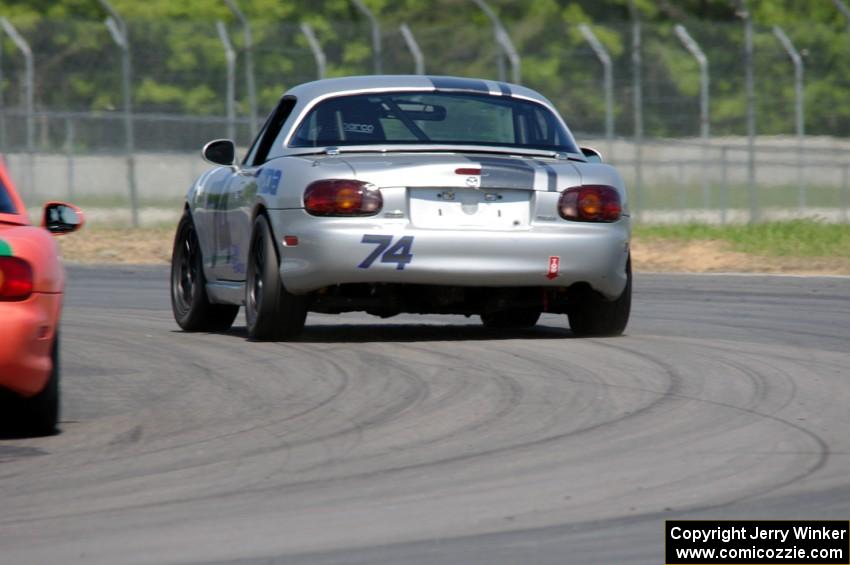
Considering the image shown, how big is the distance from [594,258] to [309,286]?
1453 mm

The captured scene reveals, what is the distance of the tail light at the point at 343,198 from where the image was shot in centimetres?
927

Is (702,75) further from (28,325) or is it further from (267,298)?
(28,325)

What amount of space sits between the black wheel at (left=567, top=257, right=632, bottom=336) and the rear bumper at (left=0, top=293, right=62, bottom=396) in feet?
12.4

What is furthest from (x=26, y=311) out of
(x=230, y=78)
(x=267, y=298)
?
(x=230, y=78)

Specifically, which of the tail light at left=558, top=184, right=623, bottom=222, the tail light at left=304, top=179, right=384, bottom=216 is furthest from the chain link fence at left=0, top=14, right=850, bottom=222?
the tail light at left=304, top=179, right=384, bottom=216

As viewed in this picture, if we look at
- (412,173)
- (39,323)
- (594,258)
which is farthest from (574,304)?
(39,323)

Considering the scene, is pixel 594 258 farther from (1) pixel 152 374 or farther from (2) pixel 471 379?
(1) pixel 152 374

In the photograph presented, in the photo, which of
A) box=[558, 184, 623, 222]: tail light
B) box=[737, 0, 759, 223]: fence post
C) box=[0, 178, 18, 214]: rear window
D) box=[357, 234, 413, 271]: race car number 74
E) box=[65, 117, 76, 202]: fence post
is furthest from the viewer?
box=[65, 117, 76, 202]: fence post

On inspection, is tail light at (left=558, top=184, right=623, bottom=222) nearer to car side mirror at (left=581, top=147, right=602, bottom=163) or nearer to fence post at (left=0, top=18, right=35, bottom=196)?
car side mirror at (left=581, top=147, right=602, bottom=163)

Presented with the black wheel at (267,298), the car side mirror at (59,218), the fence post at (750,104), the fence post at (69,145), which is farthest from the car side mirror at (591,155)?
the fence post at (69,145)

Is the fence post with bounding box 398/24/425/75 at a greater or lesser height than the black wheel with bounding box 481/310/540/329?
greater

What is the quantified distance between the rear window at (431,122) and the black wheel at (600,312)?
0.80m

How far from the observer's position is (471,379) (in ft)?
26.8

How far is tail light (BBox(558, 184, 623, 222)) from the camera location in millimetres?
Answer: 9508
